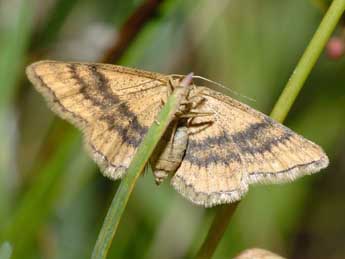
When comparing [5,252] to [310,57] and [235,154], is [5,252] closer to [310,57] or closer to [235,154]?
[235,154]

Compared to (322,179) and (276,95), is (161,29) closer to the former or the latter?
(276,95)

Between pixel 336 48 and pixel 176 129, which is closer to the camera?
pixel 176 129

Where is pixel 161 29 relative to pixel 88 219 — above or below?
above

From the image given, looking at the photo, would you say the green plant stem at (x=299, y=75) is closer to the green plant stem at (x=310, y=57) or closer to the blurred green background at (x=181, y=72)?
the green plant stem at (x=310, y=57)

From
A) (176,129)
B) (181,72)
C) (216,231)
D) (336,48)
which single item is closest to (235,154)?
(176,129)

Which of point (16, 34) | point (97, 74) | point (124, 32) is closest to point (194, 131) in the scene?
point (97, 74)

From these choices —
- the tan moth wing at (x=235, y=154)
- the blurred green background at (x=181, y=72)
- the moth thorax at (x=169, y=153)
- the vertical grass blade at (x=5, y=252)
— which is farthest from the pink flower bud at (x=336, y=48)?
the vertical grass blade at (x=5, y=252)

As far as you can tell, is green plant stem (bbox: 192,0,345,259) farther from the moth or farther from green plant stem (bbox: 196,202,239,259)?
the moth
